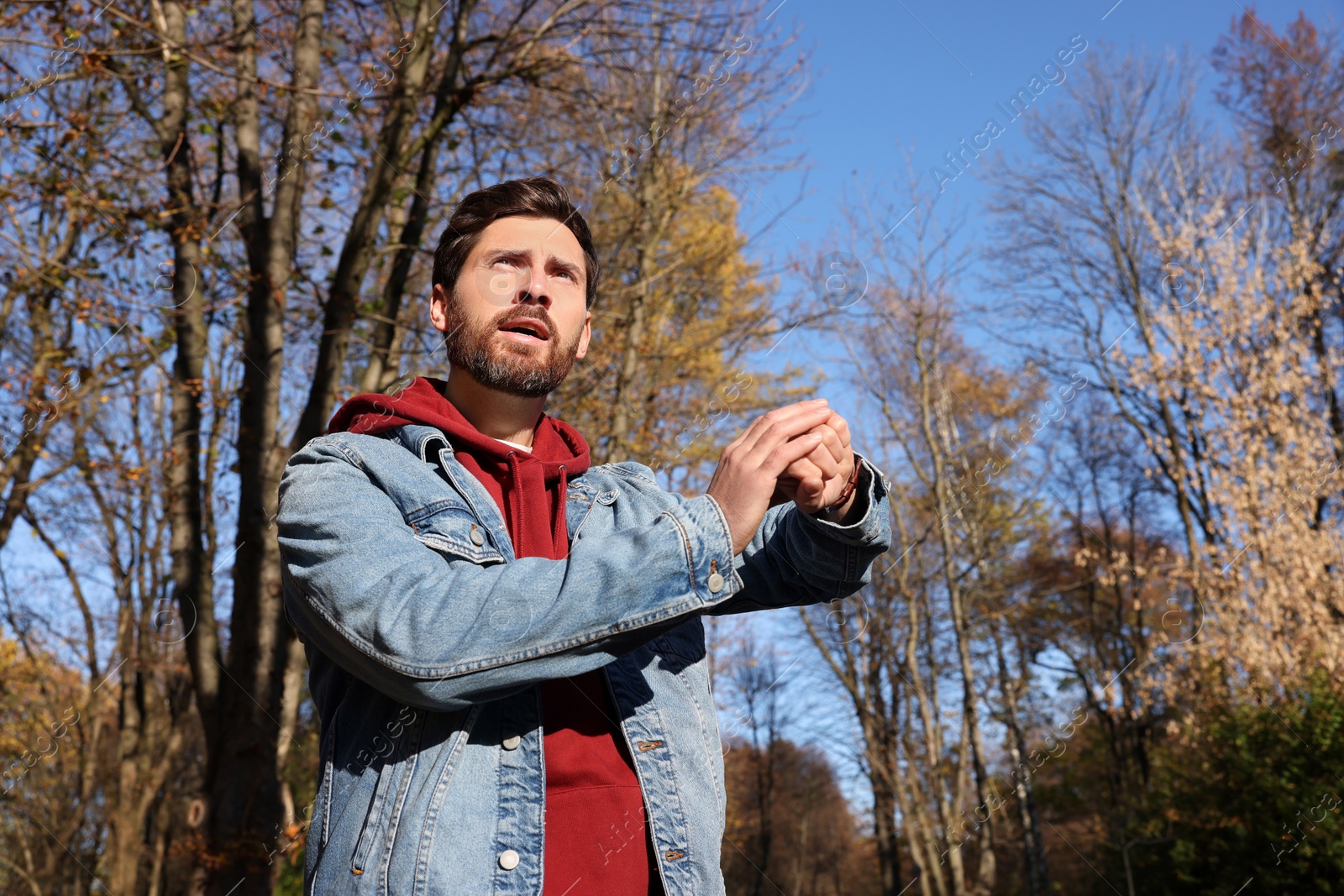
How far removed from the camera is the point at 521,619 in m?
1.31

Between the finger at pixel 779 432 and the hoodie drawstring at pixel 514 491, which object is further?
the hoodie drawstring at pixel 514 491

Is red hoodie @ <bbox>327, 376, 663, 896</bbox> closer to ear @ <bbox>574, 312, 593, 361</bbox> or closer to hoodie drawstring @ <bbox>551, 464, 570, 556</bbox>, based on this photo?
hoodie drawstring @ <bbox>551, 464, 570, 556</bbox>

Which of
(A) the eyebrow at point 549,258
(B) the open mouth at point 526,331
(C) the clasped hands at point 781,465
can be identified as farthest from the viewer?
(A) the eyebrow at point 549,258

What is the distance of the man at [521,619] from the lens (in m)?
1.32

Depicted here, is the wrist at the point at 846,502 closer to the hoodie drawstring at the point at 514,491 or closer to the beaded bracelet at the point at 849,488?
the beaded bracelet at the point at 849,488

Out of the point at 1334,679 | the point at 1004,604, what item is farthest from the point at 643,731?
the point at 1004,604

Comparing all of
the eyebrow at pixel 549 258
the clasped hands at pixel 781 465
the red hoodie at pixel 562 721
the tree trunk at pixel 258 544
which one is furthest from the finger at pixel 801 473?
the tree trunk at pixel 258 544

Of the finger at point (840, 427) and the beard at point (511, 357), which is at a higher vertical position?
the beard at point (511, 357)

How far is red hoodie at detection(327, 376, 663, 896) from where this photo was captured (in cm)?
142

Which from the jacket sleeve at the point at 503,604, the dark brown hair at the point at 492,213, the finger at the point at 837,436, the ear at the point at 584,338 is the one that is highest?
the dark brown hair at the point at 492,213

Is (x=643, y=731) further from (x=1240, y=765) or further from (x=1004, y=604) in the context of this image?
(x=1004, y=604)

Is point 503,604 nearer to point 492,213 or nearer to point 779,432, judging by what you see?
point 779,432

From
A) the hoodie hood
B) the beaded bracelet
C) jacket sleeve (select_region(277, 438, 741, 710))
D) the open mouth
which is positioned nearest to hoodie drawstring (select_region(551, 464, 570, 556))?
the hoodie hood

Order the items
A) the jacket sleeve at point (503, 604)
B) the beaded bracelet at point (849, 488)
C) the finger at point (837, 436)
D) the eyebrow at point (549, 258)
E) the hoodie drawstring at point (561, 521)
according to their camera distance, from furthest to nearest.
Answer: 1. the eyebrow at point (549, 258)
2. the hoodie drawstring at point (561, 521)
3. the beaded bracelet at point (849, 488)
4. the finger at point (837, 436)
5. the jacket sleeve at point (503, 604)
